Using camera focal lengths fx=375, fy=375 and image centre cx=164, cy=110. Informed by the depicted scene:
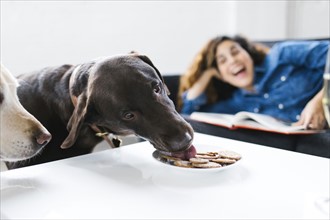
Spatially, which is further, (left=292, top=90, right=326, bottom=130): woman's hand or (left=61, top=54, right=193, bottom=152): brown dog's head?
(left=292, top=90, right=326, bottom=130): woman's hand

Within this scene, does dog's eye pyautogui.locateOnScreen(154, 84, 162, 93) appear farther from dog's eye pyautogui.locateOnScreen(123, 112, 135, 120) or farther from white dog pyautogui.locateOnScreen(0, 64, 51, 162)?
white dog pyautogui.locateOnScreen(0, 64, 51, 162)

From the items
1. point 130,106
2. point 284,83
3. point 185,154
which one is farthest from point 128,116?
point 284,83

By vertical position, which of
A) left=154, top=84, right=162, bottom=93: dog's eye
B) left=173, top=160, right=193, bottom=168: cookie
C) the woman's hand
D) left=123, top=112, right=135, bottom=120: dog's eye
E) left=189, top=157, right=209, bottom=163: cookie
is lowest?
the woman's hand

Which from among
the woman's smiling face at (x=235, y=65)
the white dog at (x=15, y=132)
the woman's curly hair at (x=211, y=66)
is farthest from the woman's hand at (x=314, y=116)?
the white dog at (x=15, y=132)

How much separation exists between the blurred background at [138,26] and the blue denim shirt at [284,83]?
456 mm

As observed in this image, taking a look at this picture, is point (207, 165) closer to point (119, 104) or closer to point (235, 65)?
point (119, 104)

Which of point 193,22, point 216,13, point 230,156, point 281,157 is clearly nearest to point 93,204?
point 230,156

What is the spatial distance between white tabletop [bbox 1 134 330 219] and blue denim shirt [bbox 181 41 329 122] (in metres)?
1.02

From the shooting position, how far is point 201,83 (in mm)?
2078

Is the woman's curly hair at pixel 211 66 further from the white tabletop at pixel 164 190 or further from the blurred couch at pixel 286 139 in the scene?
the white tabletop at pixel 164 190

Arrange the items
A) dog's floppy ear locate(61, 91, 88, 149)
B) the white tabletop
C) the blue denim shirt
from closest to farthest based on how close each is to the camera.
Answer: the white tabletop
dog's floppy ear locate(61, 91, 88, 149)
the blue denim shirt

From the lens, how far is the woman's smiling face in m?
1.97

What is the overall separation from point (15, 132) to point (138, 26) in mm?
1374

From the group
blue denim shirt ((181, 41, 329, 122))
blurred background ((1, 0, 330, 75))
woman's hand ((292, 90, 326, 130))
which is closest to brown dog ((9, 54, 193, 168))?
blurred background ((1, 0, 330, 75))
